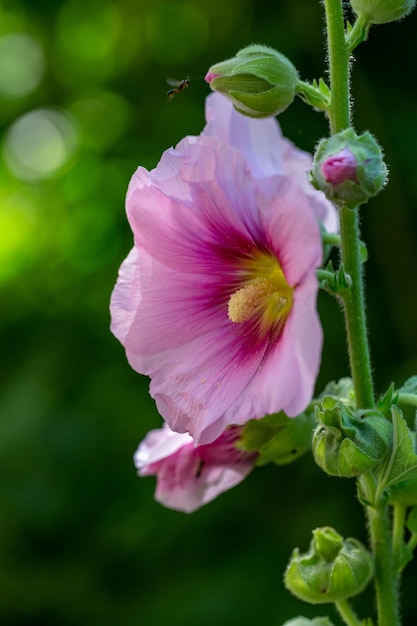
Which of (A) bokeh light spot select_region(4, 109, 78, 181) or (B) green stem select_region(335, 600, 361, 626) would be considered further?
(A) bokeh light spot select_region(4, 109, 78, 181)

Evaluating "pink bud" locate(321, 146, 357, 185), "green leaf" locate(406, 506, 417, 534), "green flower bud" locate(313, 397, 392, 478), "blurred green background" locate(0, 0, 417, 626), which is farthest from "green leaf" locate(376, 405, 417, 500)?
"blurred green background" locate(0, 0, 417, 626)

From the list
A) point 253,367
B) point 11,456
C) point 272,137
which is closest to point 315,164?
point 253,367

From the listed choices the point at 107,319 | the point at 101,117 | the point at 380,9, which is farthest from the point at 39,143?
the point at 380,9

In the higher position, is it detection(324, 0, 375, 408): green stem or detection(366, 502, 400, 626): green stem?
detection(324, 0, 375, 408): green stem

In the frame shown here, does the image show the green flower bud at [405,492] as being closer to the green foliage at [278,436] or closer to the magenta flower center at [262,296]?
the green foliage at [278,436]

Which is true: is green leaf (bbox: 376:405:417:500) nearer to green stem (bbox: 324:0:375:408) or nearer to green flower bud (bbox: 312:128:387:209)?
green stem (bbox: 324:0:375:408)

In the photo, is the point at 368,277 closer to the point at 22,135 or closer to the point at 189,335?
the point at 22,135

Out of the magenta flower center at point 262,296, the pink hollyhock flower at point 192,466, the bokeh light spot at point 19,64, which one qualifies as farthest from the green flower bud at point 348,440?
the bokeh light spot at point 19,64
